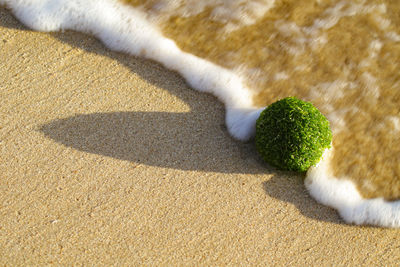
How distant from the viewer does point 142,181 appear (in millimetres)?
3377

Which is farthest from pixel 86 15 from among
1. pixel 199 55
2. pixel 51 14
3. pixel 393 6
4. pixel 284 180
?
pixel 393 6

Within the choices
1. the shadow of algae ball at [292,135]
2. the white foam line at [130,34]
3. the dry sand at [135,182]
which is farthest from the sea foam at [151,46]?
the shadow of algae ball at [292,135]

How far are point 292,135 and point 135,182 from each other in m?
1.08

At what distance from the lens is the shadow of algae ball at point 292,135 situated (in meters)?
3.29

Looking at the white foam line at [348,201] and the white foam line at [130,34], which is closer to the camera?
the white foam line at [348,201]

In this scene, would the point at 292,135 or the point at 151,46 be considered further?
the point at 151,46

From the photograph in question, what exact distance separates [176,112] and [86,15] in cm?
119

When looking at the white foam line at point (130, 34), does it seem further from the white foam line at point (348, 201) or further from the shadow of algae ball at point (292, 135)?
the white foam line at point (348, 201)

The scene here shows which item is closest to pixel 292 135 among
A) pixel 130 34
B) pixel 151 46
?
pixel 151 46

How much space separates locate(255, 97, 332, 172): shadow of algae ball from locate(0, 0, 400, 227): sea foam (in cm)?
24

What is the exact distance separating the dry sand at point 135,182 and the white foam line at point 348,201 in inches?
2.2

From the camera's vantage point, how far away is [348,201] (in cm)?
347

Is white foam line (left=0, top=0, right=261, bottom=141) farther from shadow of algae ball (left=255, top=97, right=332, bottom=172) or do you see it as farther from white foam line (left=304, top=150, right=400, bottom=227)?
white foam line (left=304, top=150, right=400, bottom=227)

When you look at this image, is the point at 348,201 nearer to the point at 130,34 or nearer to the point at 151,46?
the point at 151,46
